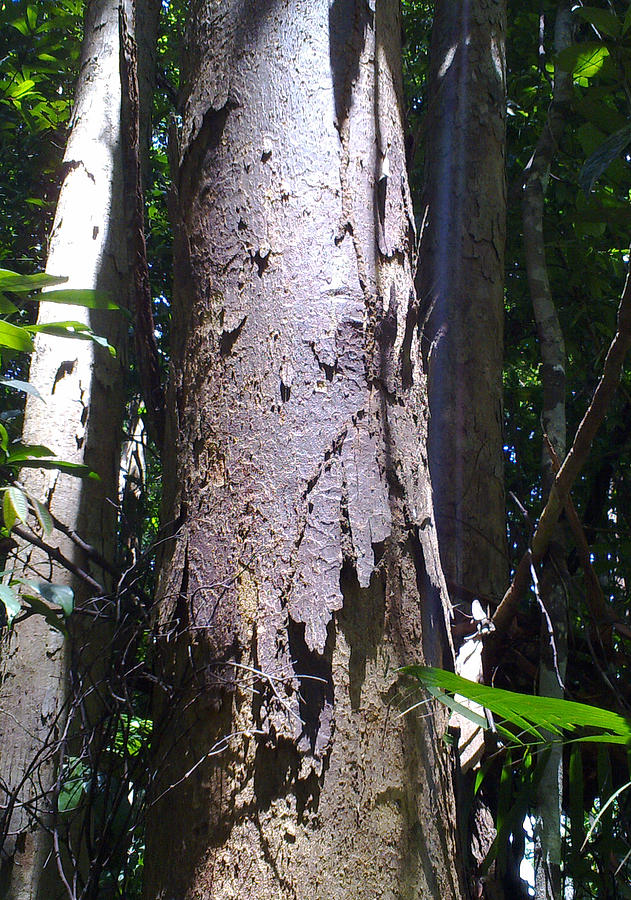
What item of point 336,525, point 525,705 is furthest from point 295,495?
point 525,705

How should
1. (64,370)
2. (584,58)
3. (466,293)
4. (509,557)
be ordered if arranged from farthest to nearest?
(64,370)
(466,293)
(509,557)
(584,58)

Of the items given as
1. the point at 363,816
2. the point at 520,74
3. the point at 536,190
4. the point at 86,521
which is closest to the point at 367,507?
the point at 363,816

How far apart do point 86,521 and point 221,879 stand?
131cm

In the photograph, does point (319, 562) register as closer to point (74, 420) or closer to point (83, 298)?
point (83, 298)

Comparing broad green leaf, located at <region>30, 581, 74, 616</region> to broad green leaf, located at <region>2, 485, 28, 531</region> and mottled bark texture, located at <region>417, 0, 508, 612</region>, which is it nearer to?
broad green leaf, located at <region>2, 485, 28, 531</region>

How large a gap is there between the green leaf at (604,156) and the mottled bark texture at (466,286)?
0.53 metres

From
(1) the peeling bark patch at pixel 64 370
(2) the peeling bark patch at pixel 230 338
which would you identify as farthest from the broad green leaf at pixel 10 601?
(1) the peeling bark patch at pixel 64 370

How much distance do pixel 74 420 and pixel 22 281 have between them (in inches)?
32.7

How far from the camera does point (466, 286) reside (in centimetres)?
201

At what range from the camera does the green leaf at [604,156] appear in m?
1.45

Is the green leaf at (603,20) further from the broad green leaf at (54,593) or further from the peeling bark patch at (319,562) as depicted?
the broad green leaf at (54,593)

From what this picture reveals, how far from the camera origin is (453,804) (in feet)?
3.25

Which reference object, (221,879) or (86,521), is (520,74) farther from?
(221,879)

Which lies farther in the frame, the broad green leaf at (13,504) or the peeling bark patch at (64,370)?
the peeling bark patch at (64,370)
